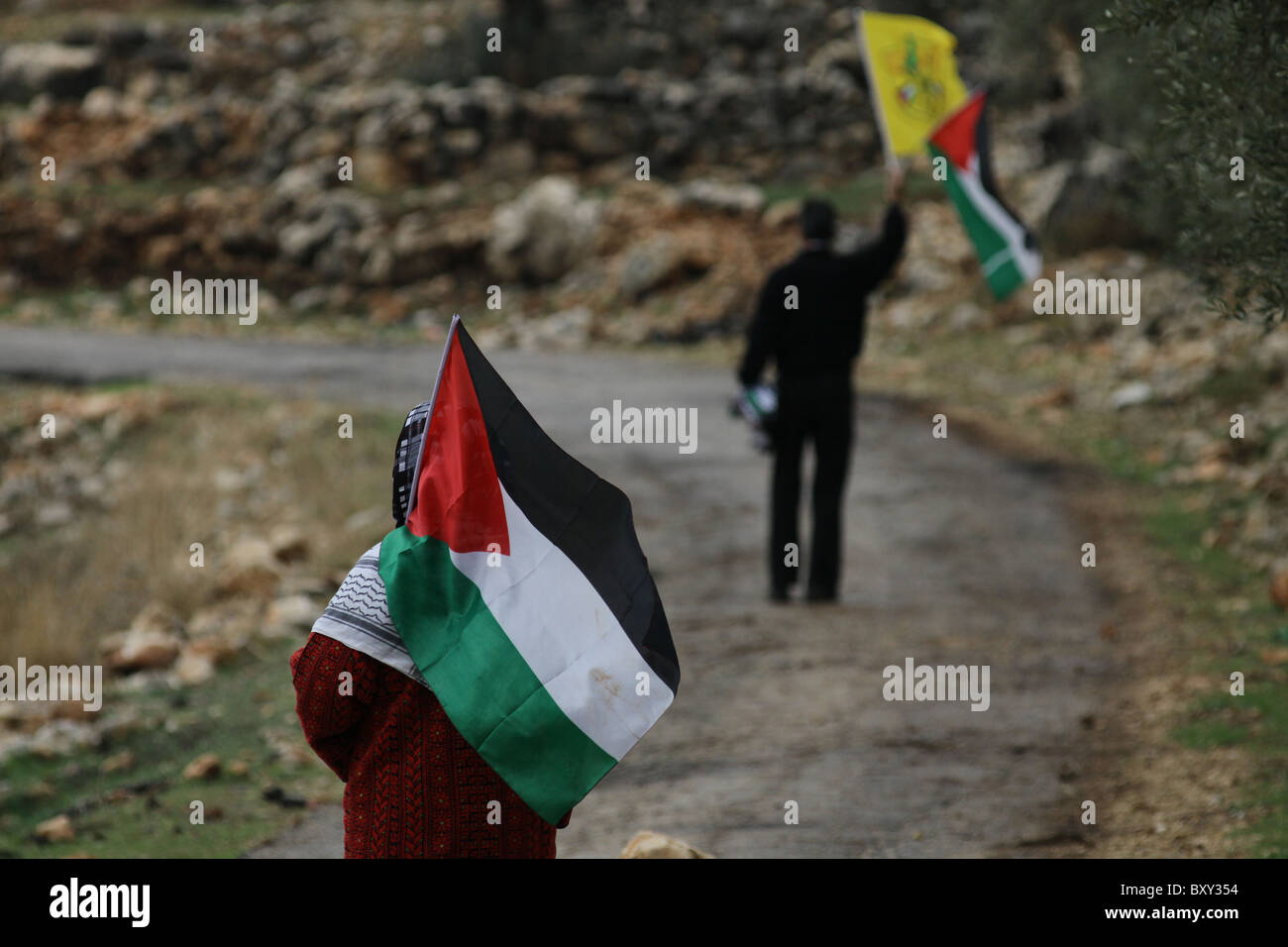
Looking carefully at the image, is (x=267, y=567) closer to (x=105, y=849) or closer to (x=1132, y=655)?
(x=105, y=849)

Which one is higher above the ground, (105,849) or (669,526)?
(669,526)

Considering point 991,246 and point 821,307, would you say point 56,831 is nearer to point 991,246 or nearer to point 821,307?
point 821,307

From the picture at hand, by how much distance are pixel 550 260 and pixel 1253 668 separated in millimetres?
20310

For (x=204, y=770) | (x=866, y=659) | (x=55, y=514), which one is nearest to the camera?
(x=204, y=770)

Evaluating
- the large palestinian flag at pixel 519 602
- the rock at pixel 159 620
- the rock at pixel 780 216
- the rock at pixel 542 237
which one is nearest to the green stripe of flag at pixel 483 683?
the large palestinian flag at pixel 519 602

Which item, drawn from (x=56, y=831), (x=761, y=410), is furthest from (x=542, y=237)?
(x=56, y=831)

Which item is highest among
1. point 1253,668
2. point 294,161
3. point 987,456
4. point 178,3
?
point 178,3

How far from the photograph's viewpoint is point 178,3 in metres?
46.8

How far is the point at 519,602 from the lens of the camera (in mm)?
3984

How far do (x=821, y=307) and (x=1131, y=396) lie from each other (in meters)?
7.37

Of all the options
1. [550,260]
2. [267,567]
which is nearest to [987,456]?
[267,567]

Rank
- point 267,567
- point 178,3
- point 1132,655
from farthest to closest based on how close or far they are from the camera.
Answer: point 178,3 < point 267,567 < point 1132,655

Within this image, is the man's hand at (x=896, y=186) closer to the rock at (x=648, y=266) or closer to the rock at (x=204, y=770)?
the rock at (x=204, y=770)

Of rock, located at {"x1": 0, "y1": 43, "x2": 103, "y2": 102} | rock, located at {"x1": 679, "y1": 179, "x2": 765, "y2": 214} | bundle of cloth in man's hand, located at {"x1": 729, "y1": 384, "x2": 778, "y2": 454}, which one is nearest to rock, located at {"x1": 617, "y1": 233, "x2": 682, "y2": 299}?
rock, located at {"x1": 679, "y1": 179, "x2": 765, "y2": 214}
